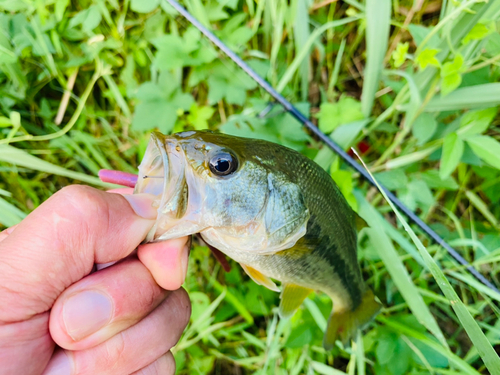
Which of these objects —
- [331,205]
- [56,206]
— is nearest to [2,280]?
[56,206]

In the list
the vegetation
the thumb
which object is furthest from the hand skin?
the vegetation

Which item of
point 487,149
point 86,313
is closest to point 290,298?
point 86,313

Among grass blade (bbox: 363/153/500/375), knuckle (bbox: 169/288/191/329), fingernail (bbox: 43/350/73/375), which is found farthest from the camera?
knuckle (bbox: 169/288/191/329)

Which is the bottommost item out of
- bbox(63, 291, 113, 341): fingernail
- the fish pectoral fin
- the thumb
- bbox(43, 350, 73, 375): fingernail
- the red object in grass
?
the fish pectoral fin

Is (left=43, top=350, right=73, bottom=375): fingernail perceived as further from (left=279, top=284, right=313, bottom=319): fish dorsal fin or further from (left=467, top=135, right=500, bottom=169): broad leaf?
(left=467, top=135, right=500, bottom=169): broad leaf

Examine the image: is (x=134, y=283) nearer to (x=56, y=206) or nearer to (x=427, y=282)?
(x=56, y=206)
